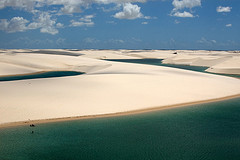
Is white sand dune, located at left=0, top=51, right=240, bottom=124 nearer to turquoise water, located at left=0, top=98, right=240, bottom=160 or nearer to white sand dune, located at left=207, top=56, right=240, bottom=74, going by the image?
turquoise water, located at left=0, top=98, right=240, bottom=160

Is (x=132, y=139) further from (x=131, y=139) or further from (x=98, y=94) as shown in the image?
(x=98, y=94)

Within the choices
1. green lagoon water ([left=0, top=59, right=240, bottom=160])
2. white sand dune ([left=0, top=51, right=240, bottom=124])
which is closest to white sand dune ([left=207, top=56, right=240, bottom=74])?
white sand dune ([left=0, top=51, right=240, bottom=124])

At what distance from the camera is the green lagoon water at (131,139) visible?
32.7 feet

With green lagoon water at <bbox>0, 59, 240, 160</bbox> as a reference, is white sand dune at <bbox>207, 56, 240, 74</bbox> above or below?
above

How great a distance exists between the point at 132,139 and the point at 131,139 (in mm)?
46

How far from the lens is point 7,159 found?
951cm

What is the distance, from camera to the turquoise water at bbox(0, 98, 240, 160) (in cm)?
998

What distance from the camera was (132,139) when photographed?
1158 centimetres

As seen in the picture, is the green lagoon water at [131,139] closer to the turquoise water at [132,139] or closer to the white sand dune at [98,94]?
the turquoise water at [132,139]

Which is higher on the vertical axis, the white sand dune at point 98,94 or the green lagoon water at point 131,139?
the white sand dune at point 98,94

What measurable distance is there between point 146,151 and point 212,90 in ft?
47.5

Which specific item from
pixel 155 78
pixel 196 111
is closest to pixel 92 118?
pixel 196 111

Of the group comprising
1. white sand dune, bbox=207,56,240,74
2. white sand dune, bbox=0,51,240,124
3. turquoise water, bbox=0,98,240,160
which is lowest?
turquoise water, bbox=0,98,240,160

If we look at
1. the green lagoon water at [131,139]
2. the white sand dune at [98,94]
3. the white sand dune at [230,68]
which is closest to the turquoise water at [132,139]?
the green lagoon water at [131,139]
